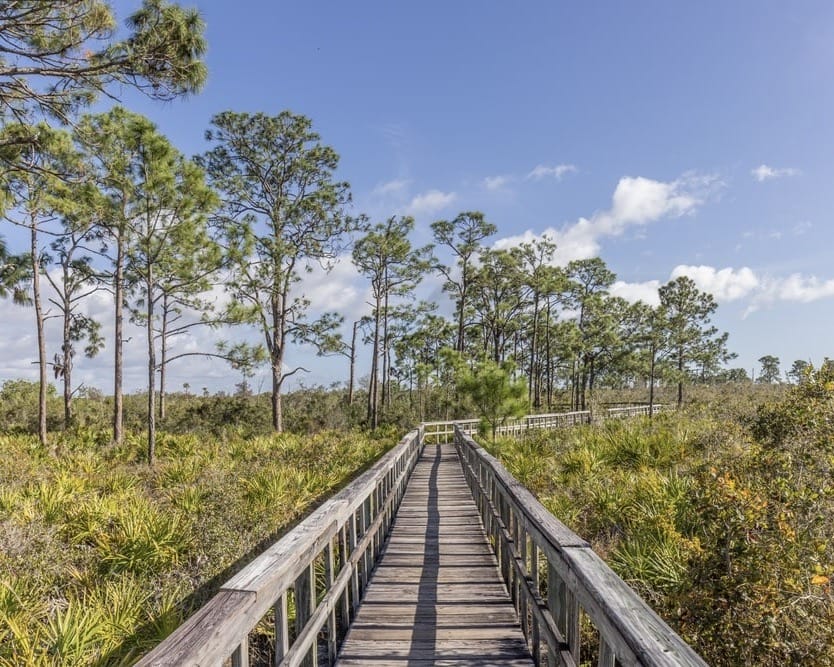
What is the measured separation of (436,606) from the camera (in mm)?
4645

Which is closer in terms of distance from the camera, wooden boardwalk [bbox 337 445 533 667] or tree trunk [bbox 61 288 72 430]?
wooden boardwalk [bbox 337 445 533 667]

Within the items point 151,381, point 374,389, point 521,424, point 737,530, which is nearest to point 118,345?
point 151,381

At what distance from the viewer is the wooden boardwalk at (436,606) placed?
372 centimetres

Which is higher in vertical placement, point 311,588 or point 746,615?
point 311,588

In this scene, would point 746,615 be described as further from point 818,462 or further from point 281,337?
point 281,337

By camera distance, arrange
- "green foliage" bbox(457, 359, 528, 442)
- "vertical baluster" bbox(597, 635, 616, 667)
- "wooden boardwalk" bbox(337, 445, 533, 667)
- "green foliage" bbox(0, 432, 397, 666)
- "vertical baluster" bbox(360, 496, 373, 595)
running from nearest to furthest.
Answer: "vertical baluster" bbox(597, 635, 616, 667), "wooden boardwalk" bbox(337, 445, 533, 667), "green foliage" bbox(0, 432, 397, 666), "vertical baluster" bbox(360, 496, 373, 595), "green foliage" bbox(457, 359, 528, 442)

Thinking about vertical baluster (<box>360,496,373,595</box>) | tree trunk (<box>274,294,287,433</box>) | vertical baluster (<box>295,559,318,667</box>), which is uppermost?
tree trunk (<box>274,294,287,433</box>)

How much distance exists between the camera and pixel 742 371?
282 ft

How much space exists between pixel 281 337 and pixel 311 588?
2227cm

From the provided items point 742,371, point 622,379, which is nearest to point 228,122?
point 622,379

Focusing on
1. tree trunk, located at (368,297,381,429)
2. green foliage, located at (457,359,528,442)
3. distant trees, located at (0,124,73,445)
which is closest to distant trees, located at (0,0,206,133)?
distant trees, located at (0,124,73,445)

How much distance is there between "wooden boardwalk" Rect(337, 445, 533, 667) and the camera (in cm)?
372

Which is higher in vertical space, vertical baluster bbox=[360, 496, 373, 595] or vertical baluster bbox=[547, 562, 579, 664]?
vertical baluster bbox=[547, 562, 579, 664]

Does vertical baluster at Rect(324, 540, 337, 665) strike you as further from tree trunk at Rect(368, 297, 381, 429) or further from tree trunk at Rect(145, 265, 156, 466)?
tree trunk at Rect(368, 297, 381, 429)
